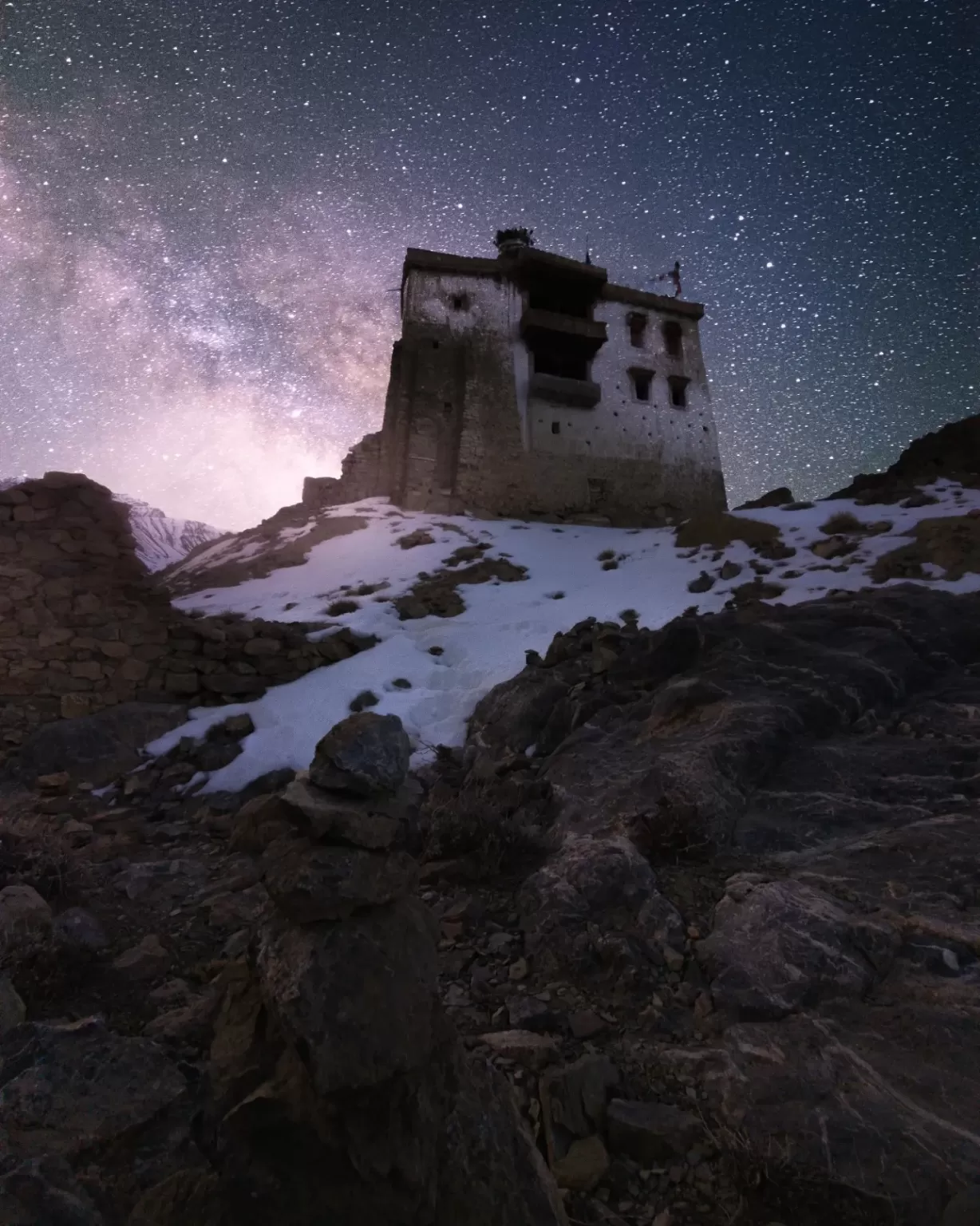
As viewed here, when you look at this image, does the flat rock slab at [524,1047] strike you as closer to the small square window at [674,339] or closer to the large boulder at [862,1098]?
the large boulder at [862,1098]

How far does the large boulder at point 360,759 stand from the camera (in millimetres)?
3096

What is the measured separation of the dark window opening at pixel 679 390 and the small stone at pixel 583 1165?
30307mm

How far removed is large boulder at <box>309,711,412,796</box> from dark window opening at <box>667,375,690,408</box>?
29573 millimetres

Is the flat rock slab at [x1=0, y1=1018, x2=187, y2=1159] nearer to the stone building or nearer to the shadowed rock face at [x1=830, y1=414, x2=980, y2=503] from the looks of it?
the shadowed rock face at [x1=830, y1=414, x2=980, y2=503]

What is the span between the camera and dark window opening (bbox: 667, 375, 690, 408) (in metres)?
29.6

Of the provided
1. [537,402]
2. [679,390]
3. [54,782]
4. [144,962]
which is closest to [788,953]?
[144,962]

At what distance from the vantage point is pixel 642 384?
29.4 meters

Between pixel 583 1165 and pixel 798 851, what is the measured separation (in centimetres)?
283

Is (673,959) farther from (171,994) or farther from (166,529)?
(166,529)

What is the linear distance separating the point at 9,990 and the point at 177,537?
5688cm

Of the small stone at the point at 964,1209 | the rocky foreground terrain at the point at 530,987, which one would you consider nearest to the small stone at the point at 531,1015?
the rocky foreground terrain at the point at 530,987

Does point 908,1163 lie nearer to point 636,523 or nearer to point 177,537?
point 636,523

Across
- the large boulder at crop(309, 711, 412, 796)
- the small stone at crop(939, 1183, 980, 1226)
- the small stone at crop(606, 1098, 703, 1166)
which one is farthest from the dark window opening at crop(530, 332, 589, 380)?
the small stone at crop(939, 1183, 980, 1226)

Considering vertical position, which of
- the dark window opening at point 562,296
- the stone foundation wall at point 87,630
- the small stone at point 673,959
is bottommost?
the small stone at point 673,959
